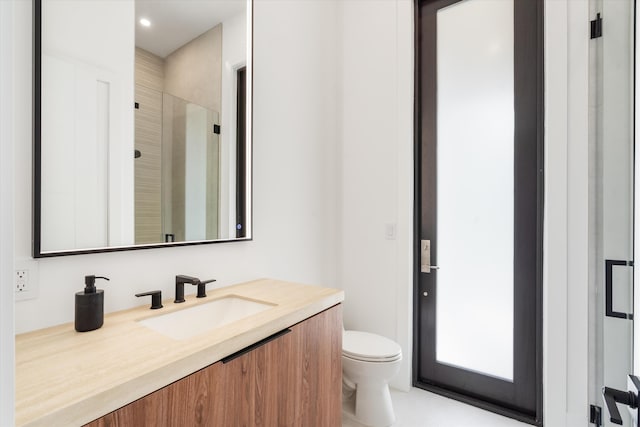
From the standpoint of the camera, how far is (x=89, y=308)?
946 mm

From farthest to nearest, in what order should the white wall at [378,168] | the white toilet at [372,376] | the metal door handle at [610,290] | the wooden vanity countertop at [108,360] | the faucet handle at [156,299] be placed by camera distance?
the white wall at [378,168]
the white toilet at [372,376]
the faucet handle at [156,299]
the metal door handle at [610,290]
the wooden vanity countertop at [108,360]

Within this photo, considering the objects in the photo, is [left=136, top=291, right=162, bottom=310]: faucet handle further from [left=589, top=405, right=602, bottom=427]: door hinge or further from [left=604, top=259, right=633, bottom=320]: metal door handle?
[left=589, top=405, right=602, bottom=427]: door hinge

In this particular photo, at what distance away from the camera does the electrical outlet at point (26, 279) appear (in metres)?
0.91

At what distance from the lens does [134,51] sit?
1216 mm

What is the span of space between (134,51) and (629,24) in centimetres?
190

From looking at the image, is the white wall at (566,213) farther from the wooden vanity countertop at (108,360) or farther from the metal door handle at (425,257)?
the wooden vanity countertop at (108,360)

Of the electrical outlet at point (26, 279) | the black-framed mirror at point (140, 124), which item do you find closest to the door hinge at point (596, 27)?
the black-framed mirror at point (140, 124)

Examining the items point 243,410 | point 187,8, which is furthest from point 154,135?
point 243,410

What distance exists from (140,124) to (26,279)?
2.14 feet

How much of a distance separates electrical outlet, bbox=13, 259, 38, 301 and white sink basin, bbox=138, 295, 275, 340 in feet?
1.06

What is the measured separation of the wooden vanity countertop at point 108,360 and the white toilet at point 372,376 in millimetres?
740

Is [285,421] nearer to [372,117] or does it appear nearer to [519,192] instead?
[519,192]

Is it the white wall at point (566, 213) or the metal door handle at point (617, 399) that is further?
the white wall at point (566, 213)

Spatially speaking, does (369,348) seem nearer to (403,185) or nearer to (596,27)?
(403,185)
